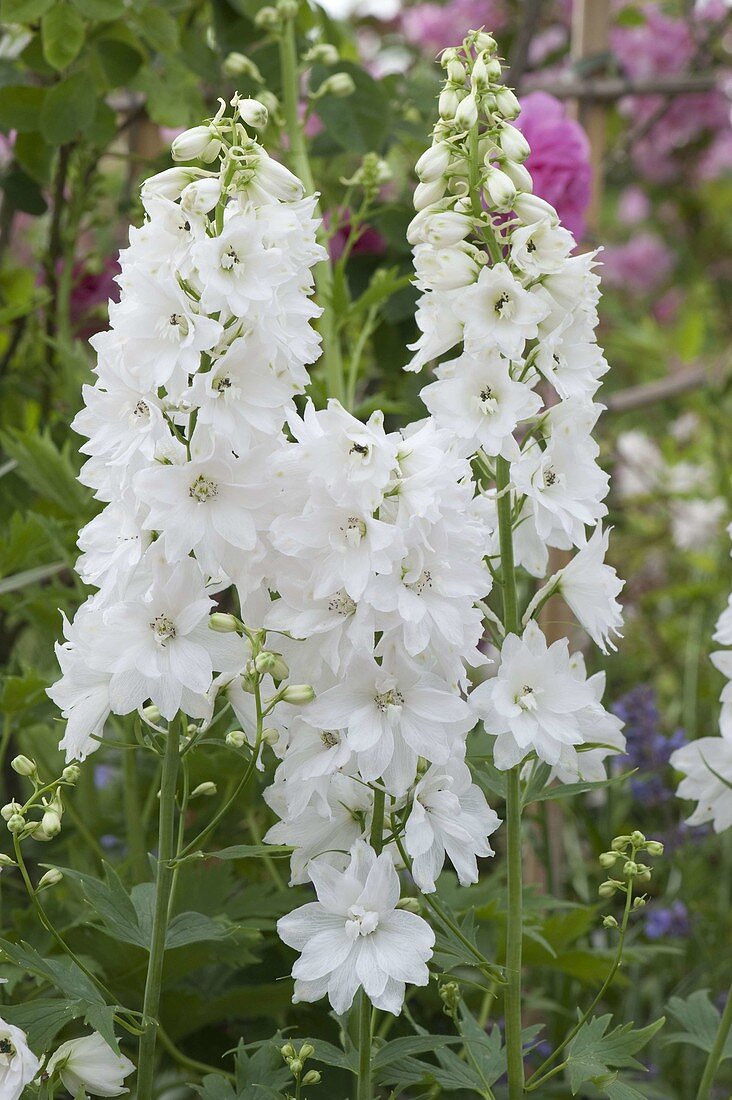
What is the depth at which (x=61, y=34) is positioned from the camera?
1352 mm

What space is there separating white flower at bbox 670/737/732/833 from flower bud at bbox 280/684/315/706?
42 cm

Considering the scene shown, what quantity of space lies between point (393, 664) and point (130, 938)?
0.93ft

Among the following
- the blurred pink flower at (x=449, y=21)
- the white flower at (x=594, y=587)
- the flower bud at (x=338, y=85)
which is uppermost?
the blurred pink flower at (x=449, y=21)

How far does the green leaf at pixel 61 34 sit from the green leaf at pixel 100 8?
20 millimetres

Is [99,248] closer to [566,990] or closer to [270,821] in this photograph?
[270,821]

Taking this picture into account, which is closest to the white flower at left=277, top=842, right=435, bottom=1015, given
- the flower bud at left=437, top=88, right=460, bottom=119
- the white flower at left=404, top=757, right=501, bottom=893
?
the white flower at left=404, top=757, right=501, bottom=893

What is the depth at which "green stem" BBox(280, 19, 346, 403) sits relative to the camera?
1329 millimetres

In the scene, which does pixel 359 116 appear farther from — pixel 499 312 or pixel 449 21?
pixel 449 21

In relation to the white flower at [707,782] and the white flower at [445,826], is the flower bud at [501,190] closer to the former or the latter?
the white flower at [445,826]

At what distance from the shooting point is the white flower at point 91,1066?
834 millimetres

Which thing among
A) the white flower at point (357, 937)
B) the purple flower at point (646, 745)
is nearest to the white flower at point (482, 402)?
the white flower at point (357, 937)

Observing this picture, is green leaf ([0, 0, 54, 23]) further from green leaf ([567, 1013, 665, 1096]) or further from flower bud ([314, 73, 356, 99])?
green leaf ([567, 1013, 665, 1096])

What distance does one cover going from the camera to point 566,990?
1.44 m

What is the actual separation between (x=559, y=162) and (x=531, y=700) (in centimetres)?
83
